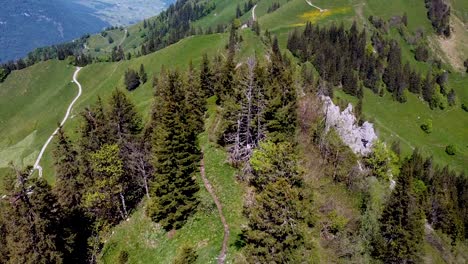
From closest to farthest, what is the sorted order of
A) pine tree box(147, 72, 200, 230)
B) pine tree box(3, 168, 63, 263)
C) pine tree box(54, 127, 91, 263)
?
1. pine tree box(3, 168, 63, 263)
2. pine tree box(147, 72, 200, 230)
3. pine tree box(54, 127, 91, 263)

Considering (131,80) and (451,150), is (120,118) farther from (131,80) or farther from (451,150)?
(451,150)

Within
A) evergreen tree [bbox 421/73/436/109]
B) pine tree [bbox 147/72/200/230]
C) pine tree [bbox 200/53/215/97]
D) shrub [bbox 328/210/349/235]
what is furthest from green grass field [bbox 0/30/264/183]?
shrub [bbox 328/210/349/235]

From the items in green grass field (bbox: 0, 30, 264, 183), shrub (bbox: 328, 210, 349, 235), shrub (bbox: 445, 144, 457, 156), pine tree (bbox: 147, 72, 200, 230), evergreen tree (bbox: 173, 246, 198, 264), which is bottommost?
shrub (bbox: 445, 144, 457, 156)

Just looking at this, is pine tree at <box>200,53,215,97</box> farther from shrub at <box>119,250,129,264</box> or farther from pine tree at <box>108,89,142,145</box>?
shrub at <box>119,250,129,264</box>

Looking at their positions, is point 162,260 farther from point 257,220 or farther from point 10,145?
point 10,145

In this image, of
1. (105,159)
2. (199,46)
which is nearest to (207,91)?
(105,159)

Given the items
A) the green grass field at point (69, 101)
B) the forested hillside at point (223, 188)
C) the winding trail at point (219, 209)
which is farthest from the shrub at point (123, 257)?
the green grass field at point (69, 101)

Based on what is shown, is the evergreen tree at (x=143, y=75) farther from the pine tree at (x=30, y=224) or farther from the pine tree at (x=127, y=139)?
the pine tree at (x=30, y=224)
